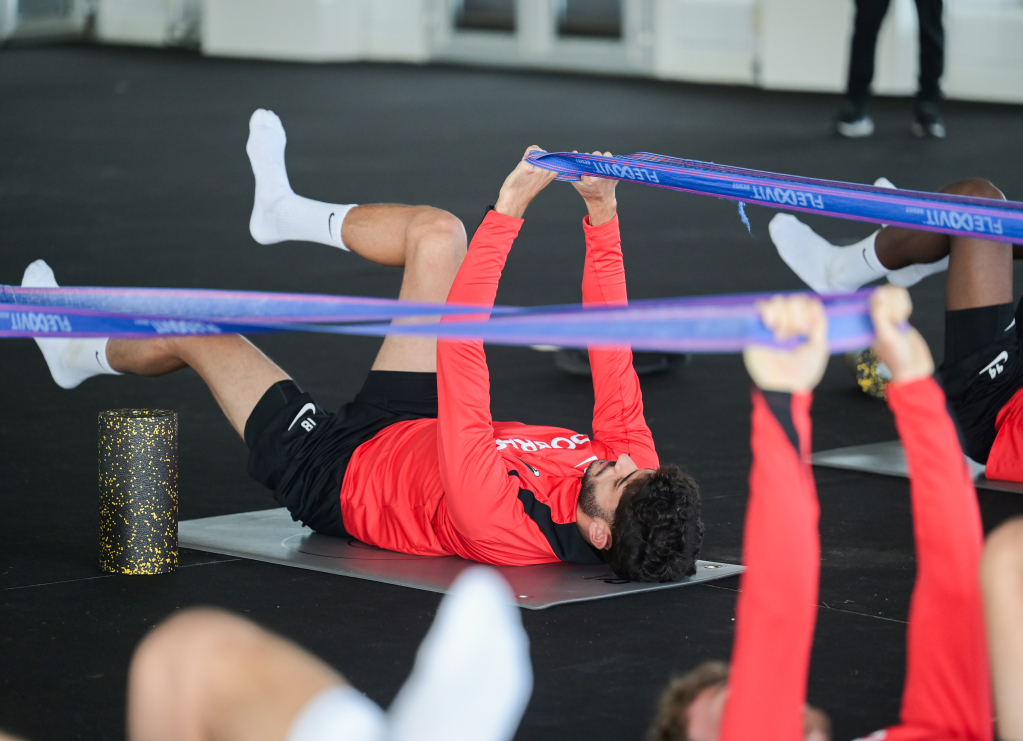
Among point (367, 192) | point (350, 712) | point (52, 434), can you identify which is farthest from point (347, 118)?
point (350, 712)

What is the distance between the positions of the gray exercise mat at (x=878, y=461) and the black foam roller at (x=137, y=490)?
1.72m

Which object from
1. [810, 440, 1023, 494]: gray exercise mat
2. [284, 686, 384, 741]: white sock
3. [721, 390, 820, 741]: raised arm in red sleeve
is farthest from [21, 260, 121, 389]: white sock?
[721, 390, 820, 741]: raised arm in red sleeve

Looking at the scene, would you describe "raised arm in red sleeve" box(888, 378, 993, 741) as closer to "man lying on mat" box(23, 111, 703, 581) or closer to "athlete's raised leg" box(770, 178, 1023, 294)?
"man lying on mat" box(23, 111, 703, 581)

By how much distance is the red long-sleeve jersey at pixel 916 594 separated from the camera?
138 centimetres

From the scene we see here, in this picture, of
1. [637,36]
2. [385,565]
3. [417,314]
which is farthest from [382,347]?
[637,36]

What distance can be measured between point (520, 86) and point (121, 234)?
6.35m

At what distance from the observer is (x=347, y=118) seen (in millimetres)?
10578

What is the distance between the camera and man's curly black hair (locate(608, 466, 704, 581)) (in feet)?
8.04

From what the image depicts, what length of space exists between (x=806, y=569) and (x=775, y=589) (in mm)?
39

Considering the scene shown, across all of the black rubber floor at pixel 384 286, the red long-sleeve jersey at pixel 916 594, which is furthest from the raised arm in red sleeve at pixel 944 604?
the black rubber floor at pixel 384 286

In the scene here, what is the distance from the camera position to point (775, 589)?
54.7 inches

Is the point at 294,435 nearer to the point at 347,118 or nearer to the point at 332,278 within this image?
the point at 332,278

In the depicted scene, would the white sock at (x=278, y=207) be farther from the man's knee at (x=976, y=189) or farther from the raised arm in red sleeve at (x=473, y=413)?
the man's knee at (x=976, y=189)

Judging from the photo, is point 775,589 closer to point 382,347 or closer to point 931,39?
point 382,347
